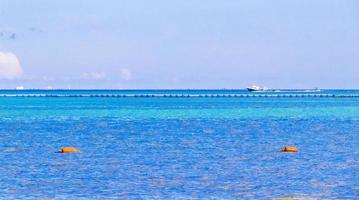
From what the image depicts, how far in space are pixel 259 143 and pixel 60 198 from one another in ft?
101

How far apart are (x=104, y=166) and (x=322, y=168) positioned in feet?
34.4

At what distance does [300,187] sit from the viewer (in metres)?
34.9

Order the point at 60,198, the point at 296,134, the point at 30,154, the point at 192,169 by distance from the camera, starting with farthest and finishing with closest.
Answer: the point at 296,134 → the point at 30,154 → the point at 192,169 → the point at 60,198

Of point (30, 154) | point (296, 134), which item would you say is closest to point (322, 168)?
point (30, 154)

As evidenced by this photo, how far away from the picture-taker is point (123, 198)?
105ft

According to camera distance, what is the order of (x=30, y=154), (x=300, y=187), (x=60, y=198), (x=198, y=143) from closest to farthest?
(x=60, y=198) < (x=300, y=187) < (x=30, y=154) < (x=198, y=143)

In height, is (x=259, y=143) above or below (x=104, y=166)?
above

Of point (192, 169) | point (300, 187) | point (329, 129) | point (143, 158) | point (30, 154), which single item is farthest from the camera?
point (329, 129)

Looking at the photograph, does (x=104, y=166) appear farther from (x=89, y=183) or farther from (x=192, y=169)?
(x=89, y=183)

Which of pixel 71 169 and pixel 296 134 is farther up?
pixel 296 134

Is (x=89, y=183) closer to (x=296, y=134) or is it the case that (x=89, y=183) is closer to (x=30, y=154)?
(x=30, y=154)

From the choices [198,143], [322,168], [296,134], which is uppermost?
[296,134]

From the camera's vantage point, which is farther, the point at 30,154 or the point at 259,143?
the point at 259,143

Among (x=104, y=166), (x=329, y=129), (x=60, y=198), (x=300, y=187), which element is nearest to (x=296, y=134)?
(x=329, y=129)
